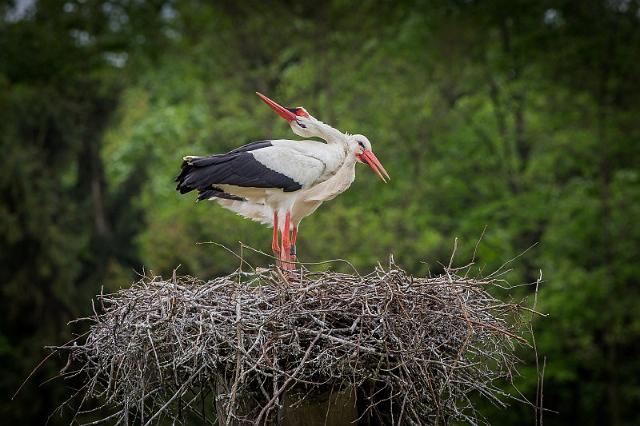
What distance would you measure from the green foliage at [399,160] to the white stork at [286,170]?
410 inches

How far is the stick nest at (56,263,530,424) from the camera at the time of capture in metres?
4.65

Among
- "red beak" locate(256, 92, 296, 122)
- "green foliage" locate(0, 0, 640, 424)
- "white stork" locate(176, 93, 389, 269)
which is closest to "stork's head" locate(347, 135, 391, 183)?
"white stork" locate(176, 93, 389, 269)

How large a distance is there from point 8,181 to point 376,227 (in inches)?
265

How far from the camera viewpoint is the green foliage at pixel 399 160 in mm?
17984

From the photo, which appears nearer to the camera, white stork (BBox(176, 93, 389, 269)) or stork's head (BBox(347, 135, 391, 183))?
white stork (BBox(176, 93, 389, 269))

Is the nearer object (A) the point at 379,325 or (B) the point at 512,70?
(A) the point at 379,325

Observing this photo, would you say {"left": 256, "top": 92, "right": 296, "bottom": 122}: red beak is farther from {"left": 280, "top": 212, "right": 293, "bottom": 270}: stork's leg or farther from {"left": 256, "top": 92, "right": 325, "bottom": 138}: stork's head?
{"left": 280, "top": 212, "right": 293, "bottom": 270}: stork's leg

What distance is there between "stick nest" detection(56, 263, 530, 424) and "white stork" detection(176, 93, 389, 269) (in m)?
1.29

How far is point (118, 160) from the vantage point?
24.8 meters

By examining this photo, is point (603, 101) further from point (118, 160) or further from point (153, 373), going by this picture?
point (153, 373)

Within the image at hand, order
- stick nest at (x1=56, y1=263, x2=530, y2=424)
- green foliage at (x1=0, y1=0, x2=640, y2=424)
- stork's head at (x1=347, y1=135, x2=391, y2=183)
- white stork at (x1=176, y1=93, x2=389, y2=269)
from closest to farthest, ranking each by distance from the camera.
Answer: stick nest at (x1=56, y1=263, x2=530, y2=424) → white stork at (x1=176, y1=93, x2=389, y2=269) → stork's head at (x1=347, y1=135, x2=391, y2=183) → green foliage at (x1=0, y1=0, x2=640, y2=424)

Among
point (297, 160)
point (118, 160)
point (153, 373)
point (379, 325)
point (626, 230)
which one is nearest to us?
point (379, 325)

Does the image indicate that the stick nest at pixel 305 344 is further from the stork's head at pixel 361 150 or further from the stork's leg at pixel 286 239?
the stork's head at pixel 361 150

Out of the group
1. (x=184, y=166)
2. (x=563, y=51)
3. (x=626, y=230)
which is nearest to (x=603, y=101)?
(x=563, y=51)
